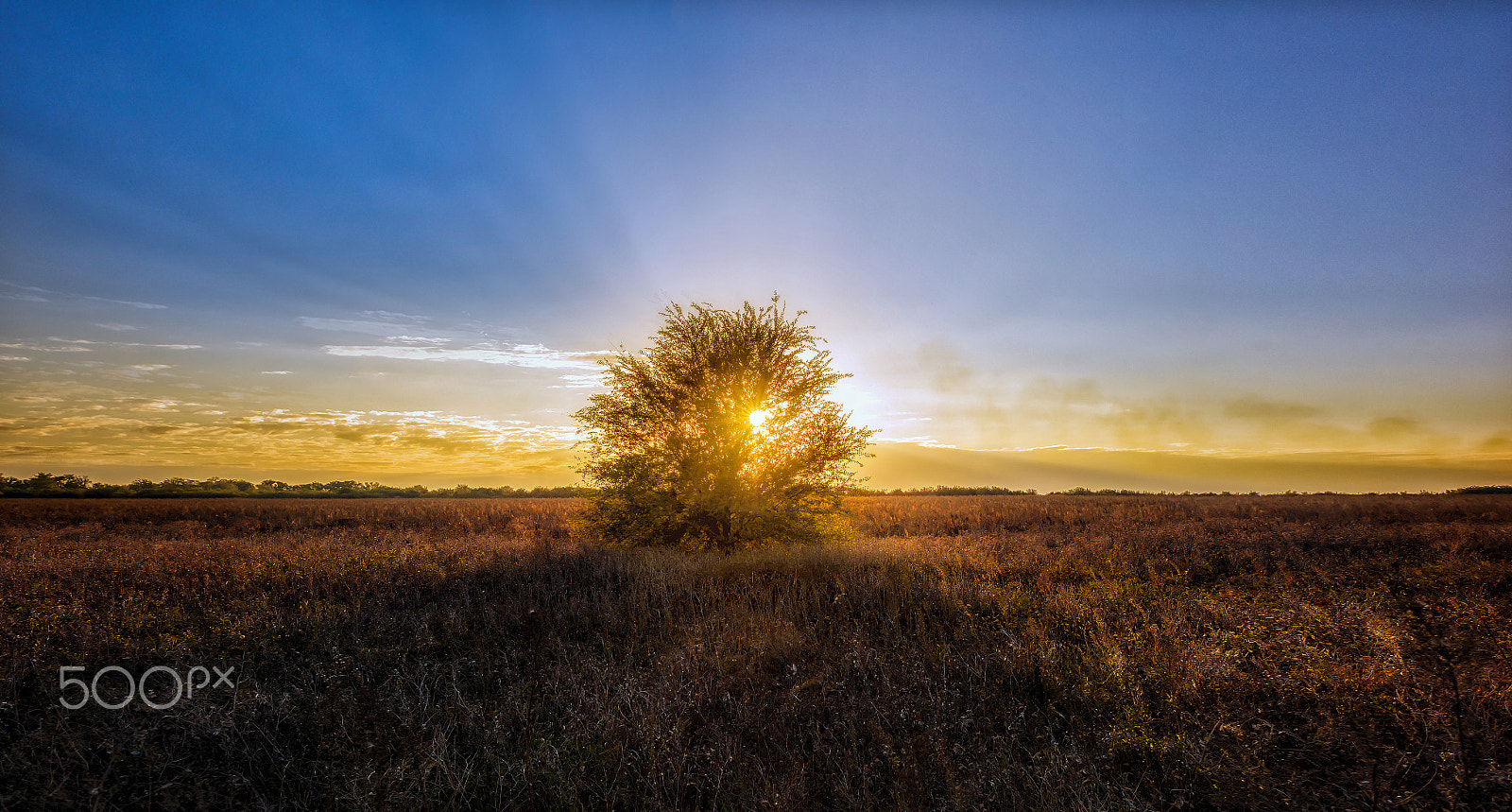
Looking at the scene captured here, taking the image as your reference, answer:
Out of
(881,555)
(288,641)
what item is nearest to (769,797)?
(288,641)

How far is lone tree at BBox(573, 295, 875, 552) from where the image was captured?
1441cm

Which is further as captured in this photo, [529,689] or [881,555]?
[881,555]

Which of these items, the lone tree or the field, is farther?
the lone tree

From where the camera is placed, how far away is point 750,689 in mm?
5176

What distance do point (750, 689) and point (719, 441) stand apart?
9512mm

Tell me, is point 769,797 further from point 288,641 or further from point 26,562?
point 26,562

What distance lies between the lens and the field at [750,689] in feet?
12.2

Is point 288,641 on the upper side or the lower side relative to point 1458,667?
lower

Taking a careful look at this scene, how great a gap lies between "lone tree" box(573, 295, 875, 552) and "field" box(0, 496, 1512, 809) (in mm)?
4898

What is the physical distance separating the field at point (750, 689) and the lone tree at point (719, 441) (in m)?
4.90

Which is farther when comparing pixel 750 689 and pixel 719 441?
pixel 719 441

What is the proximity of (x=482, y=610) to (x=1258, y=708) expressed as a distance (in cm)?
849

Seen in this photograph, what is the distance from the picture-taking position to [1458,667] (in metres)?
4.27

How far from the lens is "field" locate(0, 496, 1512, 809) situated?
12.2 feet
